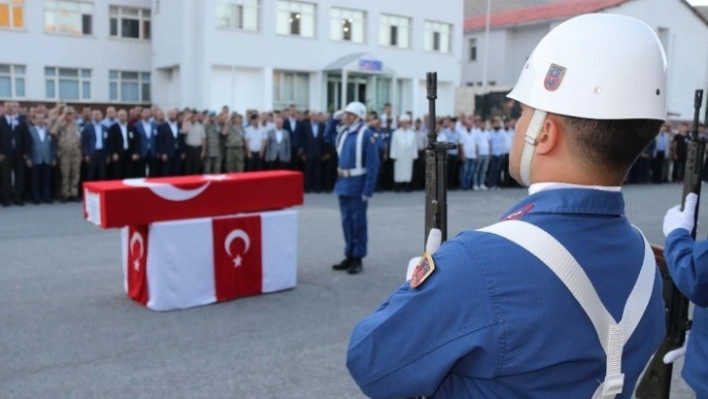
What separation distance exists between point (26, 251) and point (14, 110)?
5.82 m

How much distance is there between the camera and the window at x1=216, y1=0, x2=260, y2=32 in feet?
101

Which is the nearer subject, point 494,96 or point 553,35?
point 553,35

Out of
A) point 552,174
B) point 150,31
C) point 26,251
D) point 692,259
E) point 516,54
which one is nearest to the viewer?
point 552,174

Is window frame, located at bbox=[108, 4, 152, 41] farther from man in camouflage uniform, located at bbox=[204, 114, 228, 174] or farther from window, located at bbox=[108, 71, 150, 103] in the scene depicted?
man in camouflage uniform, located at bbox=[204, 114, 228, 174]

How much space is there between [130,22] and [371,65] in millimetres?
12572

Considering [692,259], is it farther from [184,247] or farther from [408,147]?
[408,147]

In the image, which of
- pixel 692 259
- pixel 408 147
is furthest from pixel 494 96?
pixel 692 259

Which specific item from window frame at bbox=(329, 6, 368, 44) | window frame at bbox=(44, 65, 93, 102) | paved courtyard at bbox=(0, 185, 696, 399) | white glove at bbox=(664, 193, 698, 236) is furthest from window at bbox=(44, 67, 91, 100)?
white glove at bbox=(664, 193, 698, 236)

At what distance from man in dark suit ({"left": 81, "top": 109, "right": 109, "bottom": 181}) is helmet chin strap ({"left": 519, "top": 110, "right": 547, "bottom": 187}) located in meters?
13.8

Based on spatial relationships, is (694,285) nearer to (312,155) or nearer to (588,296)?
(588,296)

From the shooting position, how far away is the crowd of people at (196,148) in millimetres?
13312

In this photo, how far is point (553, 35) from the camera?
1549mm

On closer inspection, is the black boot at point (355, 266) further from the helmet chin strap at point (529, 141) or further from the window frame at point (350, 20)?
the window frame at point (350, 20)

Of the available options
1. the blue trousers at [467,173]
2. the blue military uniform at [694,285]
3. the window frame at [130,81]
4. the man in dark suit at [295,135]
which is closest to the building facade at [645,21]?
the window frame at [130,81]
